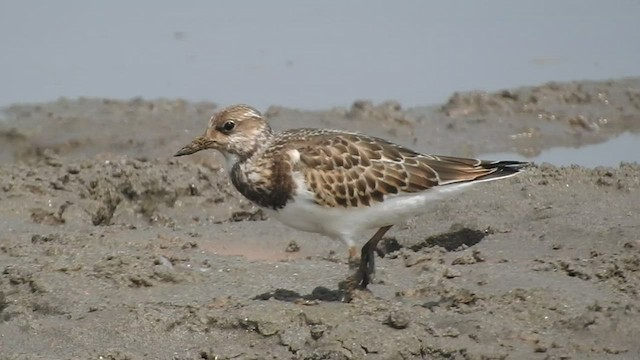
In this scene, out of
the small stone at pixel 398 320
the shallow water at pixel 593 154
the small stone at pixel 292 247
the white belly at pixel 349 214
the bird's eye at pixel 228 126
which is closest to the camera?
the small stone at pixel 398 320

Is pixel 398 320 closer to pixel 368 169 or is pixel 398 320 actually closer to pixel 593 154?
pixel 368 169

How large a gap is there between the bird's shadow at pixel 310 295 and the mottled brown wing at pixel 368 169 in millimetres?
453

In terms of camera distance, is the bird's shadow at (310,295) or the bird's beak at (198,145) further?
the bird's beak at (198,145)

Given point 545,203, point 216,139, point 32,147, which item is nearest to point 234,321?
point 216,139

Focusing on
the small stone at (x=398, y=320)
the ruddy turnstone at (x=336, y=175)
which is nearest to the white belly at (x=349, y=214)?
the ruddy turnstone at (x=336, y=175)

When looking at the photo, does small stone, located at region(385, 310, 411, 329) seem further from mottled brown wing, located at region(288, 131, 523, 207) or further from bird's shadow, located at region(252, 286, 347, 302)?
mottled brown wing, located at region(288, 131, 523, 207)

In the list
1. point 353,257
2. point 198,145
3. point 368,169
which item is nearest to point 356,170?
point 368,169

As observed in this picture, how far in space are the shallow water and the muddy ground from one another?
171 millimetres

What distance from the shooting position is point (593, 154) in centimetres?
1154

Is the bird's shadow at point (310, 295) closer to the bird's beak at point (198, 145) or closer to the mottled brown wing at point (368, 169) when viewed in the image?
the mottled brown wing at point (368, 169)

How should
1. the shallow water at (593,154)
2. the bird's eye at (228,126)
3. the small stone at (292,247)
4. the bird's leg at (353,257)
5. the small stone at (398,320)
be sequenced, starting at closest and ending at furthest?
the small stone at (398,320)
the bird's leg at (353,257)
the bird's eye at (228,126)
the small stone at (292,247)
the shallow water at (593,154)

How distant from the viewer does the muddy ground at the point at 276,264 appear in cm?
645

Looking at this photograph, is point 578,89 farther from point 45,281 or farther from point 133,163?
point 45,281

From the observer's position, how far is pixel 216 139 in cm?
727
